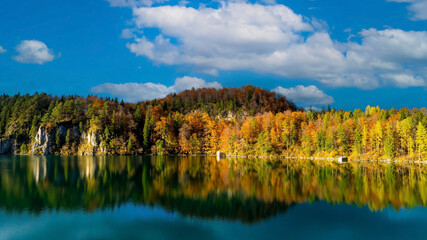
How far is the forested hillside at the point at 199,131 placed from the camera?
84062mm

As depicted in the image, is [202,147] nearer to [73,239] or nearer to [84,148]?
[84,148]

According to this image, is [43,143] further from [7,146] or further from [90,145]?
[90,145]

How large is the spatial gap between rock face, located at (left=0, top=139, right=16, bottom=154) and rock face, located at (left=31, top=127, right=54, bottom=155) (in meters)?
11.1

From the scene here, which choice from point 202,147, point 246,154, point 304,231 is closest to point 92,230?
point 304,231

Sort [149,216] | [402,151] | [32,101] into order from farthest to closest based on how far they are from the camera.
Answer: [32,101] → [402,151] → [149,216]

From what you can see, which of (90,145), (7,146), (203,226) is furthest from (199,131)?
(203,226)

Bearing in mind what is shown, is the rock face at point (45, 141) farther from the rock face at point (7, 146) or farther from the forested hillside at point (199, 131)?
the rock face at point (7, 146)

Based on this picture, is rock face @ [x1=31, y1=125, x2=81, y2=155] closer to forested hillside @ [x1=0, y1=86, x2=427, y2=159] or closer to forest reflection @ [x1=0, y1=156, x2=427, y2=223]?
forested hillside @ [x1=0, y1=86, x2=427, y2=159]

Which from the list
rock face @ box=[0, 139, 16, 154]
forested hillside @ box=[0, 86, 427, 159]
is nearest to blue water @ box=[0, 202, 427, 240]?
forested hillside @ box=[0, 86, 427, 159]

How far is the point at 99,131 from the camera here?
401ft

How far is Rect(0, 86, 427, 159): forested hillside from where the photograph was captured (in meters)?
84.1

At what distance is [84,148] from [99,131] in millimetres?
8576

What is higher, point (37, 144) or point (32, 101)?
point (32, 101)

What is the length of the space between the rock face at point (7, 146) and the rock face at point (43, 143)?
11068mm
